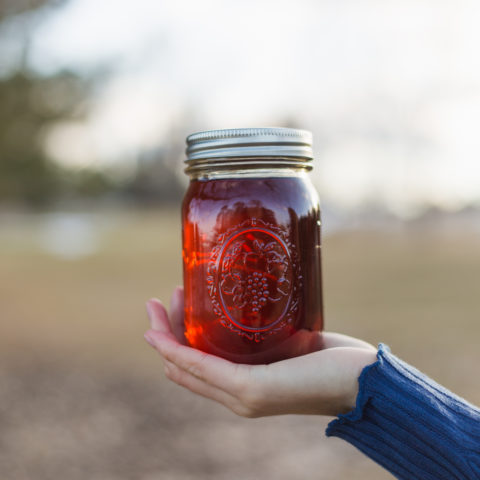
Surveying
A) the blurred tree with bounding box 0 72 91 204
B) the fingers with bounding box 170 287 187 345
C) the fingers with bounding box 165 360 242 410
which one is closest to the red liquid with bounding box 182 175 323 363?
the fingers with bounding box 165 360 242 410

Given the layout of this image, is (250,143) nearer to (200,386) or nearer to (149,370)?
(200,386)

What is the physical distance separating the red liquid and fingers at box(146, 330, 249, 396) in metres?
0.03

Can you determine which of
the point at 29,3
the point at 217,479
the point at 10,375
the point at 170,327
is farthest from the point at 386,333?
the point at 170,327

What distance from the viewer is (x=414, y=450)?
1354mm

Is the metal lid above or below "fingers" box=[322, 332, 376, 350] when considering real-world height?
above

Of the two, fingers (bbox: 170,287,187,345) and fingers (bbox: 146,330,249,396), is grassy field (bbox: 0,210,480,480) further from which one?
fingers (bbox: 146,330,249,396)

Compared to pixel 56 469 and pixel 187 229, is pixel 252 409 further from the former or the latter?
pixel 56 469

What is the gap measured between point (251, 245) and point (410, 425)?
21.9 inches

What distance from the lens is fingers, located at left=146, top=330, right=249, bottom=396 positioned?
1.36m

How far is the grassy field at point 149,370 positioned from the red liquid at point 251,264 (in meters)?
3.12

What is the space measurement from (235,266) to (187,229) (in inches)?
7.0

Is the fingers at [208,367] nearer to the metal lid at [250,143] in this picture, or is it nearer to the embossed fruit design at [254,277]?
the embossed fruit design at [254,277]

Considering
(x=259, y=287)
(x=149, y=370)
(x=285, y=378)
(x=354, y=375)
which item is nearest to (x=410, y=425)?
(x=354, y=375)

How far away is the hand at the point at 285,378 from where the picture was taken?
135 centimetres
